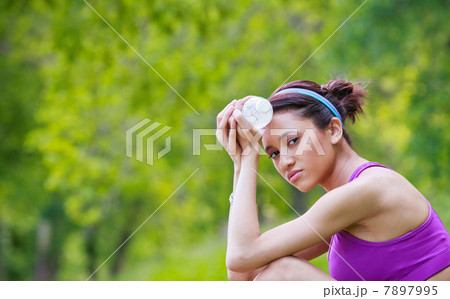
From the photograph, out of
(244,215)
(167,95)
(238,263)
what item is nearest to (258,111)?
(244,215)

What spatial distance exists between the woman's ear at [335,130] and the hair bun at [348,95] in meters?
0.14

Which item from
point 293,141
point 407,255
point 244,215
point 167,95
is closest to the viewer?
point 407,255

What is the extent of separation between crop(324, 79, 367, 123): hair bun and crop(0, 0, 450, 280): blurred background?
0.10m

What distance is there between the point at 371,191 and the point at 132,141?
9.45 m

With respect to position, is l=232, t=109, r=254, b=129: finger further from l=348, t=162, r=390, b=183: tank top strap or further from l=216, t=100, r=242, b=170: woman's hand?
l=348, t=162, r=390, b=183: tank top strap

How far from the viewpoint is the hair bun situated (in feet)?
7.48

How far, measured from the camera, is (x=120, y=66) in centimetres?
752

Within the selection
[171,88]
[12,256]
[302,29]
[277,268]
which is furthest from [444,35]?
[12,256]

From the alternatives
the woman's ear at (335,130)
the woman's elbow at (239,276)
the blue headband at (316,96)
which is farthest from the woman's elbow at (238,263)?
the blue headband at (316,96)

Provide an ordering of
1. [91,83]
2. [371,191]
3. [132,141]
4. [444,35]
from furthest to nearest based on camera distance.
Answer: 1. [132,141]
2. [91,83]
3. [444,35]
4. [371,191]

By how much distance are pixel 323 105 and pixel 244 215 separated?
554mm

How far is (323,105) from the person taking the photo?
7.11 feet
